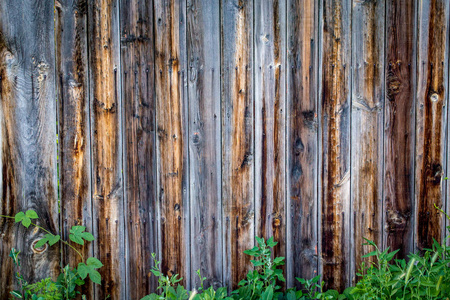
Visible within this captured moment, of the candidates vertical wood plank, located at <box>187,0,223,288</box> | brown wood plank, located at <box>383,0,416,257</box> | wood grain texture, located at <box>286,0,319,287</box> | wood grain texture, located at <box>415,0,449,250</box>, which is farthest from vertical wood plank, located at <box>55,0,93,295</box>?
wood grain texture, located at <box>415,0,449,250</box>

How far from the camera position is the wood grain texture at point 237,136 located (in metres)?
1.88

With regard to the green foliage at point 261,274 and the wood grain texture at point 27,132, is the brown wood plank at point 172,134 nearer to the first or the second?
the green foliage at point 261,274

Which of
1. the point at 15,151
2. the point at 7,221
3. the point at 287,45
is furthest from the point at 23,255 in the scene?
the point at 287,45

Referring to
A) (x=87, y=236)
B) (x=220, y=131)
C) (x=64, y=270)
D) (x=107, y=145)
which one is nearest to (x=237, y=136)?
(x=220, y=131)

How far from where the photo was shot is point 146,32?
188cm

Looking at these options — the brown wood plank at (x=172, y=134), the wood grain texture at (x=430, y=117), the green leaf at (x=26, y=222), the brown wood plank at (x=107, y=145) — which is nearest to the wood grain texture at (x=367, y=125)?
the wood grain texture at (x=430, y=117)

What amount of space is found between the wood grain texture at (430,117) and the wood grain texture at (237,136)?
3.17 feet

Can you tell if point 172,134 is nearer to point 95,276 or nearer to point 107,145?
point 107,145

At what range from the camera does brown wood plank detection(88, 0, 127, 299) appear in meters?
1.87

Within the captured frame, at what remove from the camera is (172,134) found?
191 cm

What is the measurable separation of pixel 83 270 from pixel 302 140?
1.43 metres

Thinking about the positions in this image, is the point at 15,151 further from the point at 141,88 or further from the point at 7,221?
the point at 141,88

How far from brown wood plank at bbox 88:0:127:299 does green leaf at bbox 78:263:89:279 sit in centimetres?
10

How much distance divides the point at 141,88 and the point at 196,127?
38cm
